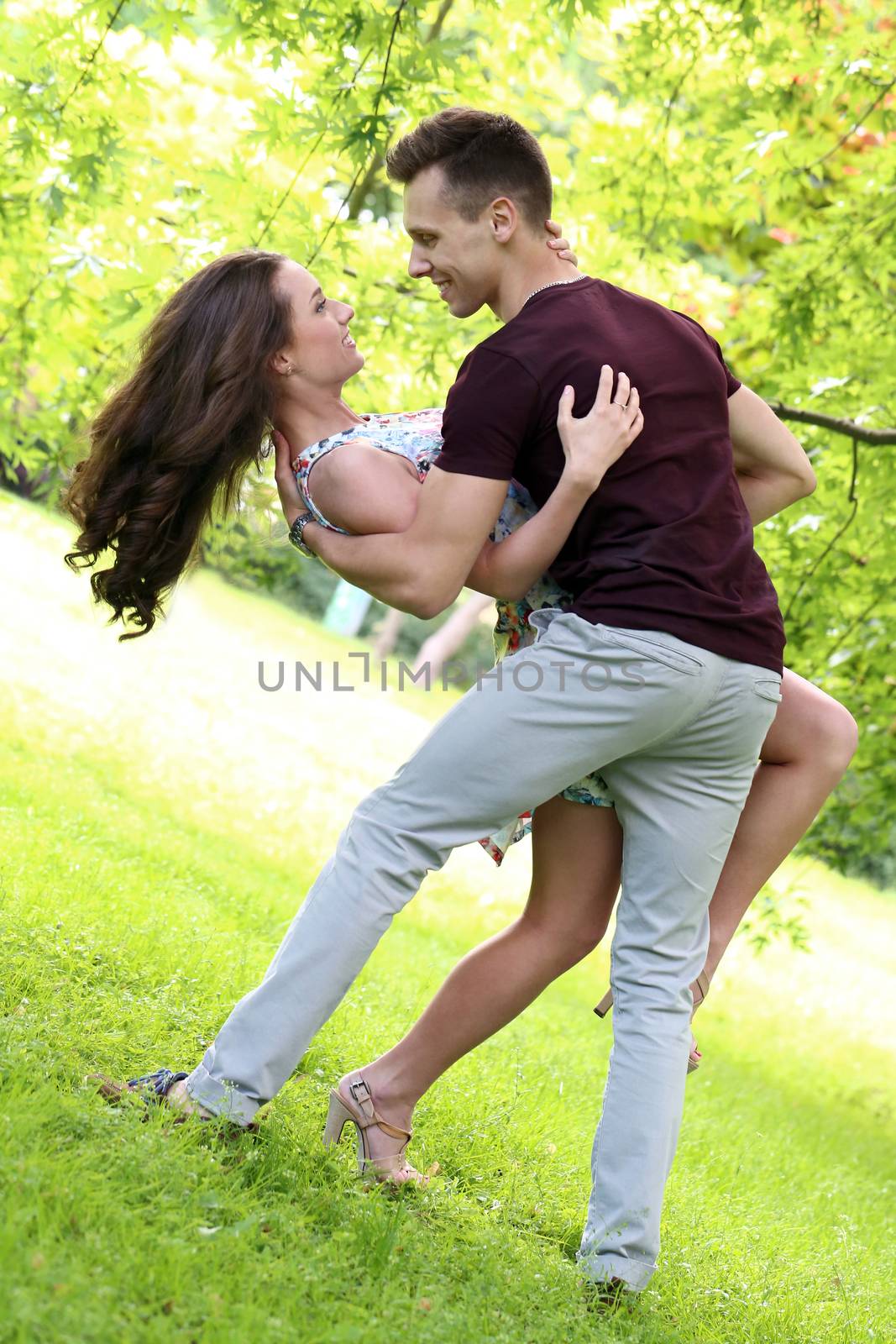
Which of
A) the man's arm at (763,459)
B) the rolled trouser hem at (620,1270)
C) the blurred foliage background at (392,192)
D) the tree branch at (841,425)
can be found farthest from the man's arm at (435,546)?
the tree branch at (841,425)

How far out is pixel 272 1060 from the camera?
246 centimetres

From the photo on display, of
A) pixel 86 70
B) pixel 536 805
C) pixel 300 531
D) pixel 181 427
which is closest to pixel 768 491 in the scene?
pixel 536 805

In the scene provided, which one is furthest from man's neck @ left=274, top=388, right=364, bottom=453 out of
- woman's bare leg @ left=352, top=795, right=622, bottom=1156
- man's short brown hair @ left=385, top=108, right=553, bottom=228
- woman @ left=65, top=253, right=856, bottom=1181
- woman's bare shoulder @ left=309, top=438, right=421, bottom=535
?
woman's bare leg @ left=352, top=795, right=622, bottom=1156

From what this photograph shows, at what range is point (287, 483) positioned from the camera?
9.21 feet

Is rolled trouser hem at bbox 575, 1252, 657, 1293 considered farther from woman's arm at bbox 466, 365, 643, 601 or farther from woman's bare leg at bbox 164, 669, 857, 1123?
woman's arm at bbox 466, 365, 643, 601

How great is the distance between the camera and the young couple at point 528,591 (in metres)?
2.48

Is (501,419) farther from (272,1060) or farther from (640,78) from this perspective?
(640,78)

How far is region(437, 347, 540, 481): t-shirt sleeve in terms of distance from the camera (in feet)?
7.96

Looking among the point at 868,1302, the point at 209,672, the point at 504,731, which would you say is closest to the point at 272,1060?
the point at 504,731

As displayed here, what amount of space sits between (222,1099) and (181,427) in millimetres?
1347

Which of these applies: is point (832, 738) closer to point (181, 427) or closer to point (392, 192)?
point (181, 427)

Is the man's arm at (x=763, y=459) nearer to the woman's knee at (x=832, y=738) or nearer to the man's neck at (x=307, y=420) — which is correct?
the woman's knee at (x=832, y=738)

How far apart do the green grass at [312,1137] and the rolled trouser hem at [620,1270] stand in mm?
52

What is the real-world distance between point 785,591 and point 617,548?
3.53m
